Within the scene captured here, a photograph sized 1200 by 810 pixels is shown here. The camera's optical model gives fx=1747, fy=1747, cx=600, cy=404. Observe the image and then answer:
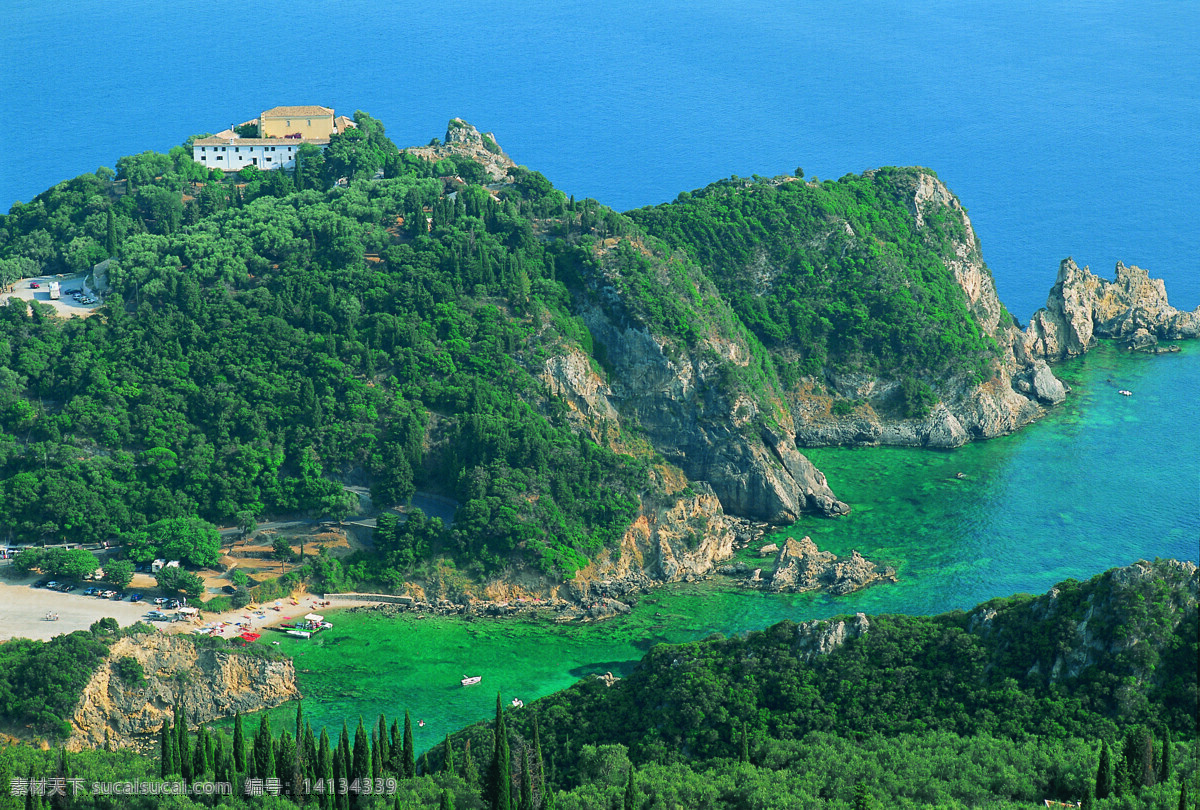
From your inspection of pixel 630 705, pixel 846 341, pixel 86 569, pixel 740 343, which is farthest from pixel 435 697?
pixel 846 341

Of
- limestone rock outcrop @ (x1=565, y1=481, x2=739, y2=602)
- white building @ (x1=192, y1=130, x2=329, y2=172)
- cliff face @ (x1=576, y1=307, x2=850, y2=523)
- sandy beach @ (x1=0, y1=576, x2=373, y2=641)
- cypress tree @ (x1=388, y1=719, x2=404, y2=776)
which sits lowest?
cypress tree @ (x1=388, y1=719, x2=404, y2=776)

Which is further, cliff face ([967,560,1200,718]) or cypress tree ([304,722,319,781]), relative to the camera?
cliff face ([967,560,1200,718])

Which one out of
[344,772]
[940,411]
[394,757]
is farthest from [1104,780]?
[940,411]

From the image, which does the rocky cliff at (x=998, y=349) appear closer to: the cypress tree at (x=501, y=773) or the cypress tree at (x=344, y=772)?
the cypress tree at (x=501, y=773)

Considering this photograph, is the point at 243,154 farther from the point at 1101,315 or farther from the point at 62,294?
the point at 1101,315

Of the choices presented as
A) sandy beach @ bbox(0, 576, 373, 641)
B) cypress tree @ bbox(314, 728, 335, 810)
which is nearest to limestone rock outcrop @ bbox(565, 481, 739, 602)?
sandy beach @ bbox(0, 576, 373, 641)

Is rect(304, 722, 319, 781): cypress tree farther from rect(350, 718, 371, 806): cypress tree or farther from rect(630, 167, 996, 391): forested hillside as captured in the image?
rect(630, 167, 996, 391): forested hillside
